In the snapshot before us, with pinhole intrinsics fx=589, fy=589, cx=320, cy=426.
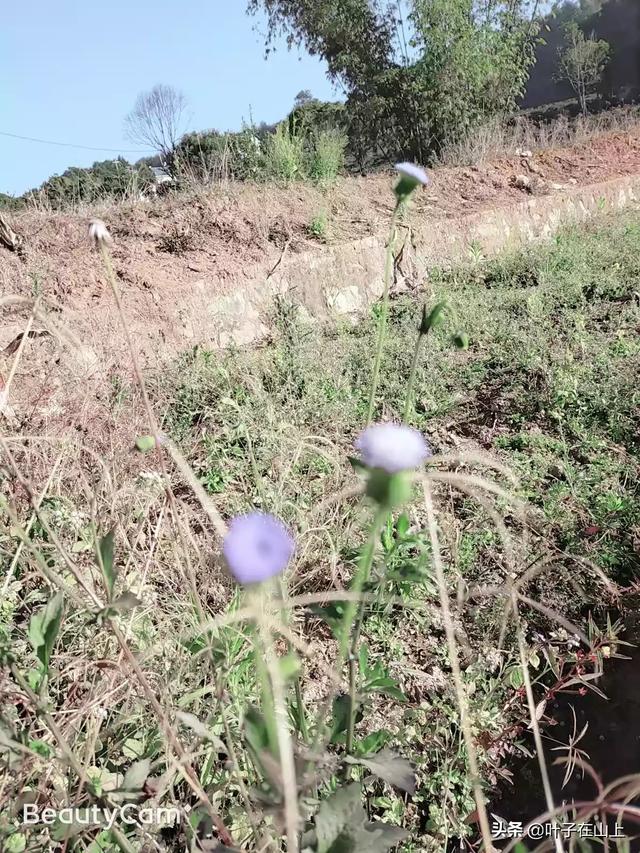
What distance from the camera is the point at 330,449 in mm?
2705

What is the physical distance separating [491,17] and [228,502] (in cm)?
1143

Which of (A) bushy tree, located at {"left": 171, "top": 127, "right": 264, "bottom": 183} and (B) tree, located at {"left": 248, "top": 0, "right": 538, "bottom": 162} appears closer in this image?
(A) bushy tree, located at {"left": 171, "top": 127, "right": 264, "bottom": 183}

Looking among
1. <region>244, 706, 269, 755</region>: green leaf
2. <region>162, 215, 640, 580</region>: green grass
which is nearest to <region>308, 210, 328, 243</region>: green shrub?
<region>162, 215, 640, 580</region>: green grass

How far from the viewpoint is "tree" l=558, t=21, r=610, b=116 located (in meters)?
23.0

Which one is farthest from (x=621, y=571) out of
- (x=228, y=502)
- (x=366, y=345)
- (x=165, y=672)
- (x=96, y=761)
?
(x=366, y=345)

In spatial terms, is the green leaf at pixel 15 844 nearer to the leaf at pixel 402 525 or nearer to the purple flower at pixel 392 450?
the purple flower at pixel 392 450

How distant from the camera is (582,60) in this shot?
23.0m

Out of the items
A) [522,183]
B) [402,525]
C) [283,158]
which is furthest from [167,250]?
[522,183]

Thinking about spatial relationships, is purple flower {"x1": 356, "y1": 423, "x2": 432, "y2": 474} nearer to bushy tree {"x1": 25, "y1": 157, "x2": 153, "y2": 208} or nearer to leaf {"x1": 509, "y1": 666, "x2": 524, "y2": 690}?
→ leaf {"x1": 509, "y1": 666, "x2": 524, "y2": 690}

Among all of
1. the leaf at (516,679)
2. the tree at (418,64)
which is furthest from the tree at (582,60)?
the leaf at (516,679)

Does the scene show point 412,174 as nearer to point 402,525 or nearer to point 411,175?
point 411,175

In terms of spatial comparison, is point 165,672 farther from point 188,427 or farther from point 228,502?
Answer: point 188,427

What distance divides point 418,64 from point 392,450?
39.8ft

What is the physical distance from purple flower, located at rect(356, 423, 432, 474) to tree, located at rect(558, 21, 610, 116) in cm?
2701
